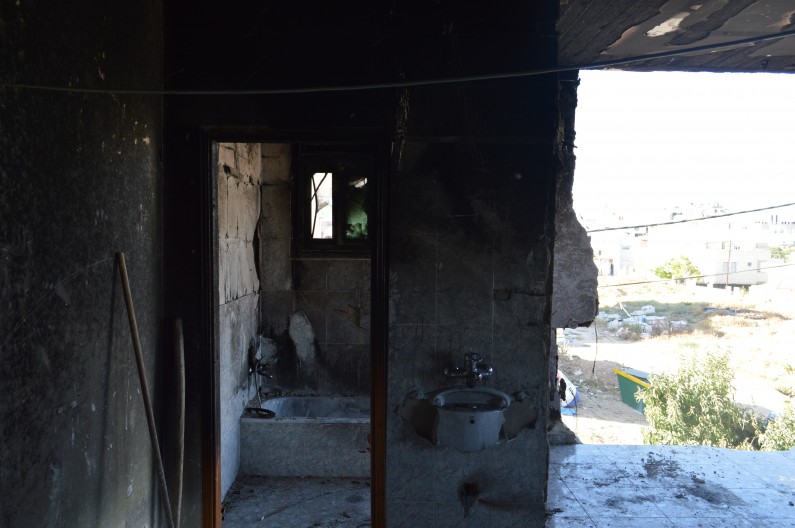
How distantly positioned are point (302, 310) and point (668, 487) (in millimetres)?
3256

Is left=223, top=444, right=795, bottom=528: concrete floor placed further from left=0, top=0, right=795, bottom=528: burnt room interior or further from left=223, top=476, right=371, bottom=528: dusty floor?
left=0, top=0, right=795, bottom=528: burnt room interior

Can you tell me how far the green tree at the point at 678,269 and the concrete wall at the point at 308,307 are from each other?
21.7 m

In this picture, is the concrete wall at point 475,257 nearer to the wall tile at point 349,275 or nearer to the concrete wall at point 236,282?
the concrete wall at point 236,282

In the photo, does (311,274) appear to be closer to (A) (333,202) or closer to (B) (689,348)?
(A) (333,202)

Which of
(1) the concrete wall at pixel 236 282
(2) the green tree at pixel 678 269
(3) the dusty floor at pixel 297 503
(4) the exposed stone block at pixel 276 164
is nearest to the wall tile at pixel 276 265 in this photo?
(1) the concrete wall at pixel 236 282

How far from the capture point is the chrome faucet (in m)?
2.25

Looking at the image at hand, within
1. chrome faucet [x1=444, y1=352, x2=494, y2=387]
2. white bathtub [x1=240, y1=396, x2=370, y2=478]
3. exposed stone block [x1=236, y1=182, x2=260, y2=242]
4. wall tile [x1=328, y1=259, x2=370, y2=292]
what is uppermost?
exposed stone block [x1=236, y1=182, x2=260, y2=242]

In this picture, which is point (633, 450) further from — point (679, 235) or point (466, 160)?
point (679, 235)

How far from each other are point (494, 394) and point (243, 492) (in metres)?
2.43

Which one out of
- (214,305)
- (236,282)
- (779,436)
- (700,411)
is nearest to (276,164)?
(236,282)

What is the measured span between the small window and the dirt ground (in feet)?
28.7

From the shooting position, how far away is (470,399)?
2.31 meters

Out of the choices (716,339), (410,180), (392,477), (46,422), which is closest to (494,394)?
(392,477)

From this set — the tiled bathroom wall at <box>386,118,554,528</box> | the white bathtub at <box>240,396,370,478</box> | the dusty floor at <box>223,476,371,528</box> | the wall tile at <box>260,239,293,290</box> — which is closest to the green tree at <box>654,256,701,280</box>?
the wall tile at <box>260,239,293,290</box>
